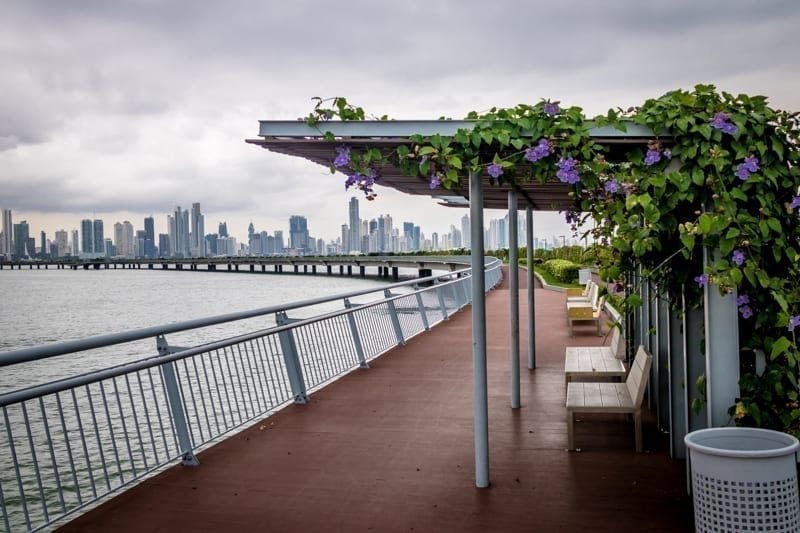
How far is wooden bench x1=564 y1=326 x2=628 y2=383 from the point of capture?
752 centimetres

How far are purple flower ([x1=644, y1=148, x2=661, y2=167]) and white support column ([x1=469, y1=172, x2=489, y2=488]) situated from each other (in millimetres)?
1151

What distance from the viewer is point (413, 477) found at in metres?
5.30

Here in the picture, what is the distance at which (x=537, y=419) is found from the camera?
279 inches

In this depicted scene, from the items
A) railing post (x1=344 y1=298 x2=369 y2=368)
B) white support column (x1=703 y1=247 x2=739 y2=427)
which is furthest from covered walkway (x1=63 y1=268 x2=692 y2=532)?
railing post (x1=344 y1=298 x2=369 y2=368)

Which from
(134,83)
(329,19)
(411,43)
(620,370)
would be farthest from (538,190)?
(134,83)

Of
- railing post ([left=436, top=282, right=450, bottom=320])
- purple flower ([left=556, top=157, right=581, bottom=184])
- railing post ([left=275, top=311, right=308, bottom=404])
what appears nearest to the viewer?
purple flower ([left=556, top=157, right=581, bottom=184])

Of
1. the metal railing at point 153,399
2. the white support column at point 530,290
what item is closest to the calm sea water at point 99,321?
the metal railing at point 153,399

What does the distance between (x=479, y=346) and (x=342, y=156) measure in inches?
65.4

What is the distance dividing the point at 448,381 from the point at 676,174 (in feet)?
18.2

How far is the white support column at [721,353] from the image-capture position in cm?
427

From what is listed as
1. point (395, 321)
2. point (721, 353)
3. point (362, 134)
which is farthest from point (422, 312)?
point (721, 353)

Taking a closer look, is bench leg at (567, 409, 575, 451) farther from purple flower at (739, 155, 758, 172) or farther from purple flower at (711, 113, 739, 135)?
purple flower at (711, 113, 739, 135)

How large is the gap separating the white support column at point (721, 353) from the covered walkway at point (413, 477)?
76 centimetres

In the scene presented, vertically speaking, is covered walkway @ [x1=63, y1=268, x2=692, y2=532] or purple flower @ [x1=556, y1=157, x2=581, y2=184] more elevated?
purple flower @ [x1=556, y1=157, x2=581, y2=184]
